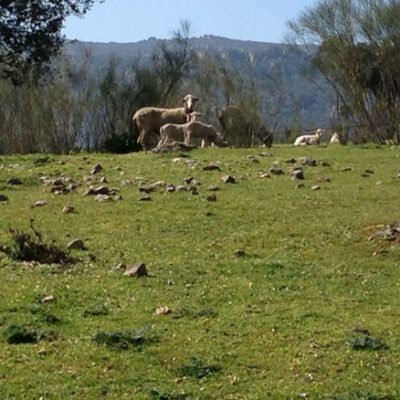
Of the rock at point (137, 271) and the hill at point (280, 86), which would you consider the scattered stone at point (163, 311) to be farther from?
the hill at point (280, 86)

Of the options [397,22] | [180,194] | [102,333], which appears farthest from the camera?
[397,22]

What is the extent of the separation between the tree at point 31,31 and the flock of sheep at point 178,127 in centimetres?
921

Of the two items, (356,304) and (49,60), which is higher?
(49,60)

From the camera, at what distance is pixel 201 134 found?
3025 centimetres

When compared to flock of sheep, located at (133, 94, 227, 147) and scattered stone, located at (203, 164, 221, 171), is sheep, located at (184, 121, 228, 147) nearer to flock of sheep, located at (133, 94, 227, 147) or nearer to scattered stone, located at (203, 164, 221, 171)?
flock of sheep, located at (133, 94, 227, 147)

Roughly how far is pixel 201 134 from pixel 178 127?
974 mm

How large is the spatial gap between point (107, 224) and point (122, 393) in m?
7.13

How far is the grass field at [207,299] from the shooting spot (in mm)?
6809

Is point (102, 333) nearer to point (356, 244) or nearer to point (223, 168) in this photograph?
point (356, 244)

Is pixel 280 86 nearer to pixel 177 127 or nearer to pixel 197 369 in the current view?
pixel 177 127

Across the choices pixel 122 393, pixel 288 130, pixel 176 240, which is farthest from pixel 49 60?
pixel 288 130

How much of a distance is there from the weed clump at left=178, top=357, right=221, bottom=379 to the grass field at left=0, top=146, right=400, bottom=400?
13mm

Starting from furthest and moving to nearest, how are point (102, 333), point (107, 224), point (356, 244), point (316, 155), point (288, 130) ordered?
point (288, 130), point (316, 155), point (107, 224), point (356, 244), point (102, 333)

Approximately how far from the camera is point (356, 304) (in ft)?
29.0
